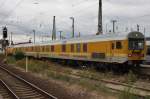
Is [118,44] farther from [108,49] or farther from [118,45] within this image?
[108,49]

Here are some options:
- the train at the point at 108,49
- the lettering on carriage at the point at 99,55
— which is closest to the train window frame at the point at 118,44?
the train at the point at 108,49

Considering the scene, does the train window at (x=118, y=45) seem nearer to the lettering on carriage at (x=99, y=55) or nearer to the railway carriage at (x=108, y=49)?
the railway carriage at (x=108, y=49)

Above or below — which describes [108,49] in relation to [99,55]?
above

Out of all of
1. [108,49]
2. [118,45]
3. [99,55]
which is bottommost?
[99,55]

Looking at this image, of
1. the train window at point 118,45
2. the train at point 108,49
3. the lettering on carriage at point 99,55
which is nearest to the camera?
the train at point 108,49


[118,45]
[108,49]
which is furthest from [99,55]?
[118,45]

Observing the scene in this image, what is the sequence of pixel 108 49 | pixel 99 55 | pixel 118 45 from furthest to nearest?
pixel 99 55 → pixel 108 49 → pixel 118 45

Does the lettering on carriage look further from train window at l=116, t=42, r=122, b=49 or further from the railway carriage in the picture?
train window at l=116, t=42, r=122, b=49

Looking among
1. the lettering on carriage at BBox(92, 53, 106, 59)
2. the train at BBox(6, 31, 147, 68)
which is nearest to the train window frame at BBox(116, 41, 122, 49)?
the train at BBox(6, 31, 147, 68)

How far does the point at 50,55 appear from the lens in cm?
4578

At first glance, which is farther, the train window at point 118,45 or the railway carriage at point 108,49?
the train window at point 118,45

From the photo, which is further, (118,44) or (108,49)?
(108,49)

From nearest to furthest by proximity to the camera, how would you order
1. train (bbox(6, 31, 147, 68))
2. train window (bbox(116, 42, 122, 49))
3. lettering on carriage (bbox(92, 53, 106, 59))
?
train (bbox(6, 31, 147, 68))
train window (bbox(116, 42, 122, 49))
lettering on carriage (bbox(92, 53, 106, 59))

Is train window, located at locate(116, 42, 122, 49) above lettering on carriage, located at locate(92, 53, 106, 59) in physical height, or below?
above
